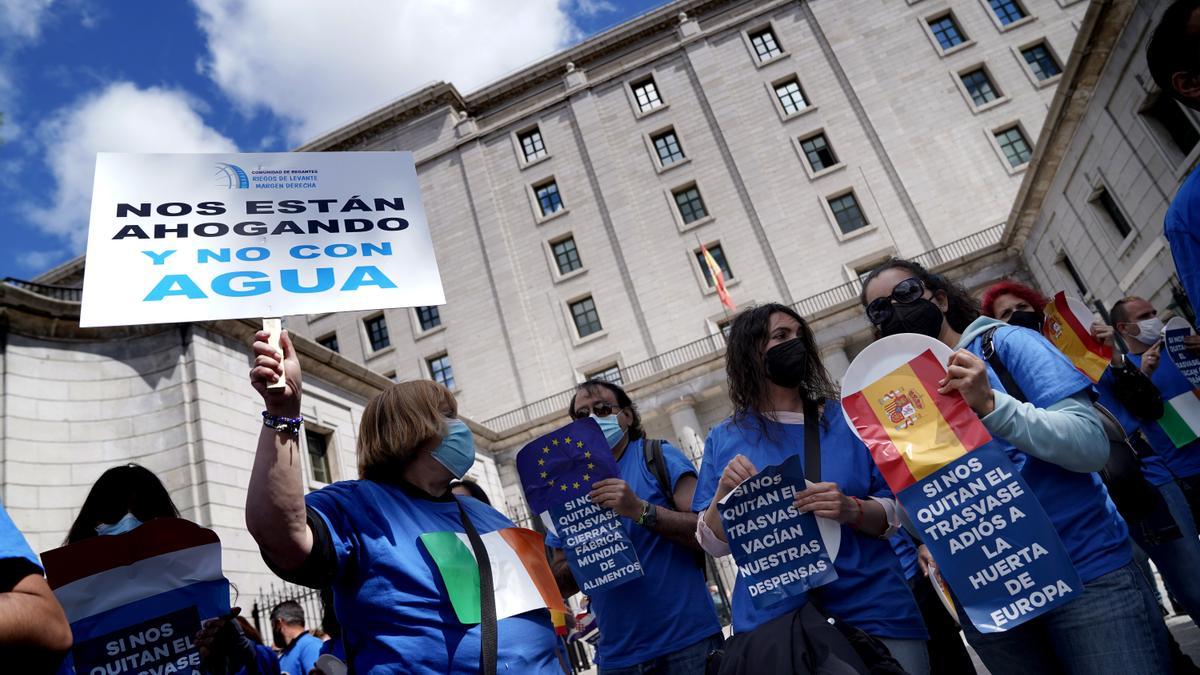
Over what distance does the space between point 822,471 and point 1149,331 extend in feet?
12.3

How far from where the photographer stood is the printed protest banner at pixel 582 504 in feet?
10.6

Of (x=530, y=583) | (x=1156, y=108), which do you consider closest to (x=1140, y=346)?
(x=530, y=583)

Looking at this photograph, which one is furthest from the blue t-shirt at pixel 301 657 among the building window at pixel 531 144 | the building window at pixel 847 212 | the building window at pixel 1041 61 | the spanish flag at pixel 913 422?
the building window at pixel 1041 61

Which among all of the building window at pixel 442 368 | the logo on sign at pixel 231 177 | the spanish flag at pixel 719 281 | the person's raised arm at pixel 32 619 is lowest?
the person's raised arm at pixel 32 619

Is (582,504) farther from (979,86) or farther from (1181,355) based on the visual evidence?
(979,86)

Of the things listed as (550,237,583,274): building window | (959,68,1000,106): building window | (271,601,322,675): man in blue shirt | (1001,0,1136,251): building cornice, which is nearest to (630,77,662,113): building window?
(550,237,583,274): building window

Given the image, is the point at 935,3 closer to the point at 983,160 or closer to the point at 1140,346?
the point at 983,160

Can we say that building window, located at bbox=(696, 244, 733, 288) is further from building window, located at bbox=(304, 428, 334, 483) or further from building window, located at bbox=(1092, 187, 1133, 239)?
building window, located at bbox=(304, 428, 334, 483)

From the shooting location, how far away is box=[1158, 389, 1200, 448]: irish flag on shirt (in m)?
3.95

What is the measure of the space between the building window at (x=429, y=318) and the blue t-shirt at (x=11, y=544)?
93.0 ft

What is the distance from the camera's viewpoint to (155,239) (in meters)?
2.55

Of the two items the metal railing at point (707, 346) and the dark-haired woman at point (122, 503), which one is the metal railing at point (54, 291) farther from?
the metal railing at point (707, 346)

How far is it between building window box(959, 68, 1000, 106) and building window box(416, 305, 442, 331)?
23.8m

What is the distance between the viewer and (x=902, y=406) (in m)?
2.38
